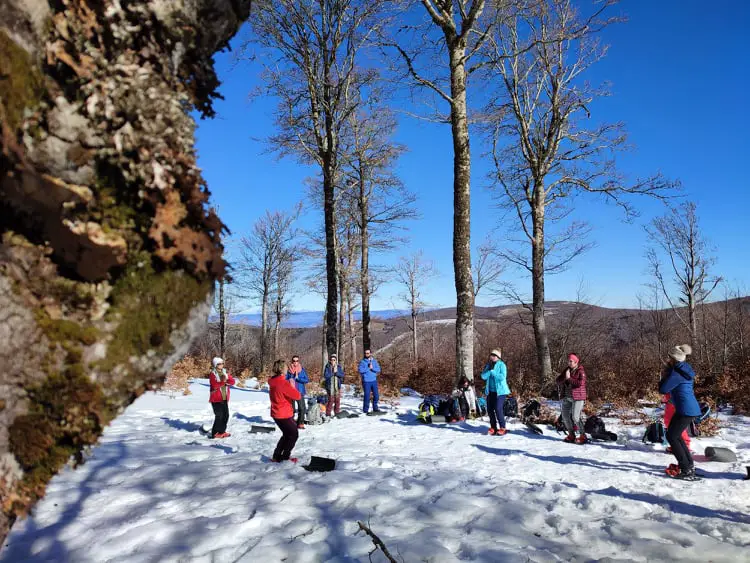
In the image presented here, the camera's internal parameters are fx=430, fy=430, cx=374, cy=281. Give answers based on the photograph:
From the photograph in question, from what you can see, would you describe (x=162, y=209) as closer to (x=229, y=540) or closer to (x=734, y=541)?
(x=229, y=540)

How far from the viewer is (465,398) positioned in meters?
10.4

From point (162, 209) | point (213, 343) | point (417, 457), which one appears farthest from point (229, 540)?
point (213, 343)

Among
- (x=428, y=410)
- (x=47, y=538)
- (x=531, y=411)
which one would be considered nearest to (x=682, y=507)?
(x=531, y=411)

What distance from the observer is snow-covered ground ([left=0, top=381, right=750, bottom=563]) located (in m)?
3.48

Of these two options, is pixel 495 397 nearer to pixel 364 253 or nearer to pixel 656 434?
pixel 656 434

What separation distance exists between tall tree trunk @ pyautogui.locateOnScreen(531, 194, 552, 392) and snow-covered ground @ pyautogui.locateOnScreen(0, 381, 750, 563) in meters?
6.39

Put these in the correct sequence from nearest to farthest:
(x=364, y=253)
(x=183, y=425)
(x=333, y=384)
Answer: (x=183, y=425)
(x=333, y=384)
(x=364, y=253)

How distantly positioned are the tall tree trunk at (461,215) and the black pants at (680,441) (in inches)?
188

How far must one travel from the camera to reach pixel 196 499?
180 inches

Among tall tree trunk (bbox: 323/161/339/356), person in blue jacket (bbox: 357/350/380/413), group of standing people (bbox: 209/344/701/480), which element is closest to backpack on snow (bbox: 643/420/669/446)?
group of standing people (bbox: 209/344/701/480)

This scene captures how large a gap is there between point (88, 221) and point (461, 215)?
1003cm

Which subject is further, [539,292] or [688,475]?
[539,292]

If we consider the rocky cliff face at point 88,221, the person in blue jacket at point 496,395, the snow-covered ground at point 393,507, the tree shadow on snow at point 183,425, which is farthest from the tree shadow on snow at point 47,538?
the person in blue jacket at point 496,395

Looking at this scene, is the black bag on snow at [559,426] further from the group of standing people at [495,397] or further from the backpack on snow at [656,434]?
the backpack on snow at [656,434]
